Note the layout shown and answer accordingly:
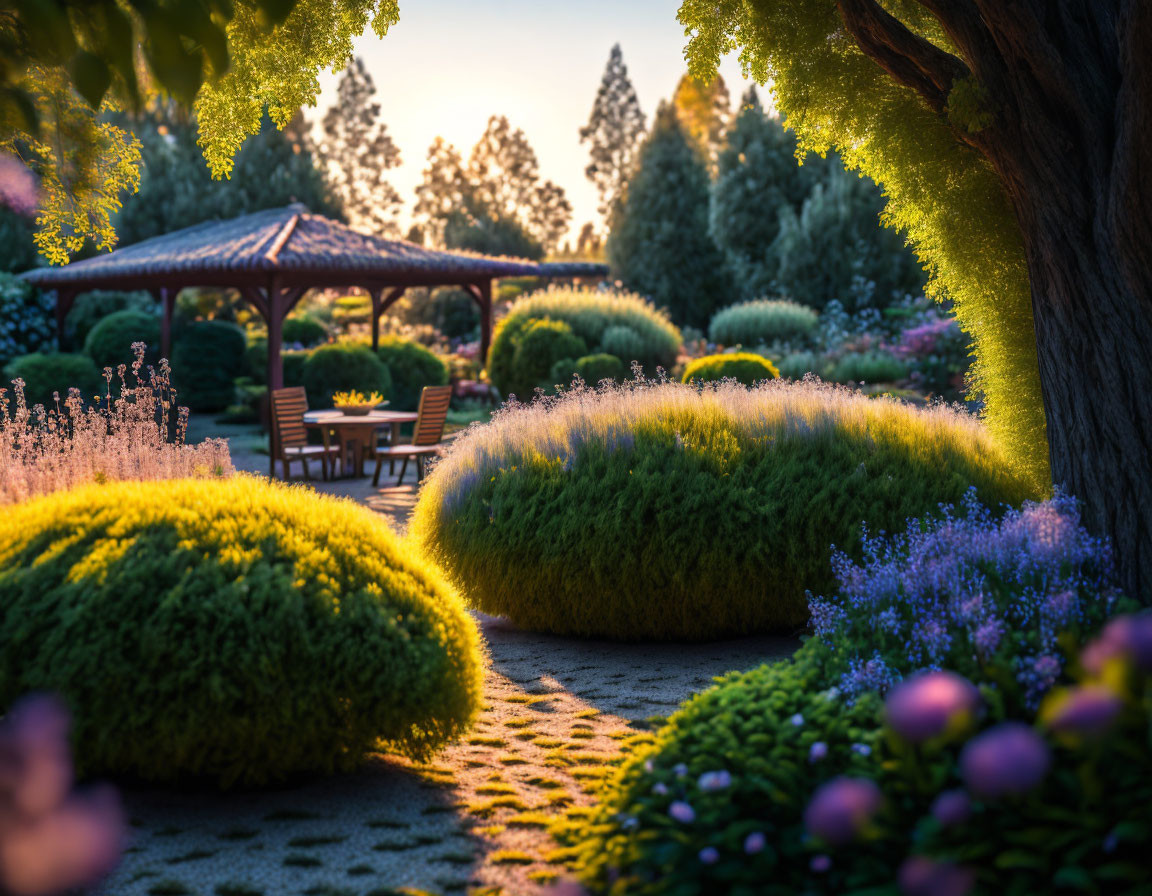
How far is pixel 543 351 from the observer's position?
Result: 60.8ft

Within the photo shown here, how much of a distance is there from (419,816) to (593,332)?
1634 centimetres

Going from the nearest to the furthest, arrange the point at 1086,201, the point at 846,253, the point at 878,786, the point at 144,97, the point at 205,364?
1. the point at 878,786
2. the point at 144,97
3. the point at 1086,201
4. the point at 205,364
5. the point at 846,253

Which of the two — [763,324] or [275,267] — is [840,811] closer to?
[275,267]

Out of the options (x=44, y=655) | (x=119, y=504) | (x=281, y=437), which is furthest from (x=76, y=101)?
(x=281, y=437)

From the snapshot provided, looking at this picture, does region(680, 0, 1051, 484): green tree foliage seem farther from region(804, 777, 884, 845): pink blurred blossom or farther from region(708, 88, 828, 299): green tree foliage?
region(708, 88, 828, 299): green tree foliage

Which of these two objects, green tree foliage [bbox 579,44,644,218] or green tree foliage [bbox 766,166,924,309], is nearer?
green tree foliage [bbox 766,166,924,309]

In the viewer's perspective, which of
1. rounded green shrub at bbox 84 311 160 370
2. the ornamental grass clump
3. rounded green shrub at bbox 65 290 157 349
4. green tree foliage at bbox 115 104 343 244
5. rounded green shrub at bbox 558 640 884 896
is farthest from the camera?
green tree foliage at bbox 115 104 343 244

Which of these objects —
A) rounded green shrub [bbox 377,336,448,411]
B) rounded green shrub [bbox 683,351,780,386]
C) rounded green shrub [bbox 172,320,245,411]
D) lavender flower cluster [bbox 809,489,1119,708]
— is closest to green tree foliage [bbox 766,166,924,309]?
rounded green shrub [bbox 377,336,448,411]

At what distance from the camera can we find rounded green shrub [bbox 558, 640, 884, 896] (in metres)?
2.51

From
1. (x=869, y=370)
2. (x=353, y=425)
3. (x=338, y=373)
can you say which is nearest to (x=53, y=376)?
(x=338, y=373)

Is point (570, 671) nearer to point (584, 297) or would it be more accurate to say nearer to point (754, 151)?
point (584, 297)

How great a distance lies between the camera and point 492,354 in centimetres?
1955

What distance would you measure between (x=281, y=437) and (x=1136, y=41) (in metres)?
10.6

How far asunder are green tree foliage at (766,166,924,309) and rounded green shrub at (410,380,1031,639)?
1865 centimetres
